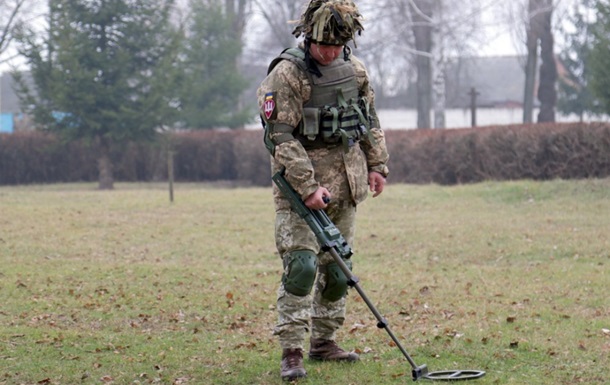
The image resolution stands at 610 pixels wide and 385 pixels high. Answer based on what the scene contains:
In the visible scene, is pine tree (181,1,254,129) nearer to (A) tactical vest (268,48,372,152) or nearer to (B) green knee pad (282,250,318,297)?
(A) tactical vest (268,48,372,152)

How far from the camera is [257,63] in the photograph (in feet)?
217

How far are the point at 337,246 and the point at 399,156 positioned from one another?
22481 millimetres

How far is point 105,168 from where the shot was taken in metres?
34.7

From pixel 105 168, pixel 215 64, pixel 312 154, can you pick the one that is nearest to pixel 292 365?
pixel 312 154

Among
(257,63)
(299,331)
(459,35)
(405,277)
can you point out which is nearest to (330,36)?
(299,331)

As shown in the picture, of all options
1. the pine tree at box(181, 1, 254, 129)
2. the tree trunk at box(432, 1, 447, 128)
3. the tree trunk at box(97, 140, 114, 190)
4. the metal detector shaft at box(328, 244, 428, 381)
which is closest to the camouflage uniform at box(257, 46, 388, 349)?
the metal detector shaft at box(328, 244, 428, 381)

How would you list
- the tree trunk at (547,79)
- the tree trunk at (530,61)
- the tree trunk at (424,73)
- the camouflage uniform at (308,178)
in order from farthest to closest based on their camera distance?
1. the tree trunk at (547,79)
2. the tree trunk at (530,61)
3. the tree trunk at (424,73)
4. the camouflage uniform at (308,178)

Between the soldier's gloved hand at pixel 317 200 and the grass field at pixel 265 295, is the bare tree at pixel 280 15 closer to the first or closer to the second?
the grass field at pixel 265 295

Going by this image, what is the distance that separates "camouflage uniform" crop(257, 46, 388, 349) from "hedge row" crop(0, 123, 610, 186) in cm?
1745

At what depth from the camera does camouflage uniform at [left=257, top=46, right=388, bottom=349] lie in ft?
20.4

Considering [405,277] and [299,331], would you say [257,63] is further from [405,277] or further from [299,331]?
[299,331]

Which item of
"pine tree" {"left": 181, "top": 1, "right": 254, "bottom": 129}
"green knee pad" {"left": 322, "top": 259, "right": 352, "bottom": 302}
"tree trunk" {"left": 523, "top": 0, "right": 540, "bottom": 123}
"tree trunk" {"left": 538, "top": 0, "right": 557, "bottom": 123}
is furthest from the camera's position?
"tree trunk" {"left": 538, "top": 0, "right": 557, "bottom": 123}

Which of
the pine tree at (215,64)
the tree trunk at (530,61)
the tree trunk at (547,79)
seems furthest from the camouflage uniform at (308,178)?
the tree trunk at (547,79)

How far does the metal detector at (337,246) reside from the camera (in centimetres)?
614
